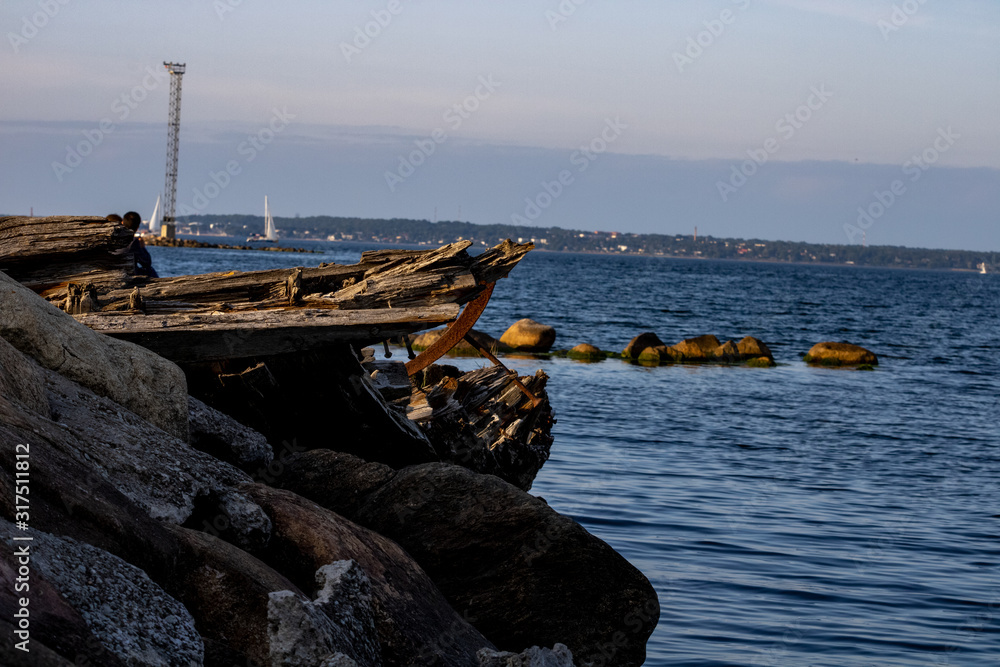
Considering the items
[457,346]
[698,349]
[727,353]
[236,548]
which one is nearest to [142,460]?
[236,548]

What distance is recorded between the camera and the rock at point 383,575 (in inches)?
200

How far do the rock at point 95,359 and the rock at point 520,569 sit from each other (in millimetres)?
1603

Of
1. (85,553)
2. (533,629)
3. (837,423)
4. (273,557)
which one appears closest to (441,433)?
(533,629)

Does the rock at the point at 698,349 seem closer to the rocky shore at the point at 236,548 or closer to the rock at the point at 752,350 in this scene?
the rock at the point at 752,350

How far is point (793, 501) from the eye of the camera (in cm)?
1342

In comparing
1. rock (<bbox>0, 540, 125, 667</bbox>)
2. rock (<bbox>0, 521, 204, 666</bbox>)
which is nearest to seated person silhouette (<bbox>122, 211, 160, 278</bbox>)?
rock (<bbox>0, 521, 204, 666</bbox>)

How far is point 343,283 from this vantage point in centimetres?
941

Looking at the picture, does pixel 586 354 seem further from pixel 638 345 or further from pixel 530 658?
pixel 530 658

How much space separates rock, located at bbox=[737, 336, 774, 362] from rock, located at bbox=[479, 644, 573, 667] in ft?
99.5

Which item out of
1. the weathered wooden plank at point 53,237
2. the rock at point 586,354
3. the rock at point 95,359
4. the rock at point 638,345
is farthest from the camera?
the rock at point 638,345

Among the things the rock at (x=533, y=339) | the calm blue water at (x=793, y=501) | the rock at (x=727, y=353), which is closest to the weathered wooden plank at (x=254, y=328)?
the calm blue water at (x=793, y=501)

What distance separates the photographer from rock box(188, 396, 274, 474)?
23.9 feet

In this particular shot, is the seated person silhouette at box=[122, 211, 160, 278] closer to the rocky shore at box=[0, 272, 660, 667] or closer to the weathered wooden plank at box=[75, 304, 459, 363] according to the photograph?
the weathered wooden plank at box=[75, 304, 459, 363]

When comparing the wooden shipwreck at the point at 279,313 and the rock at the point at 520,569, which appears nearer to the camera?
the rock at the point at 520,569
